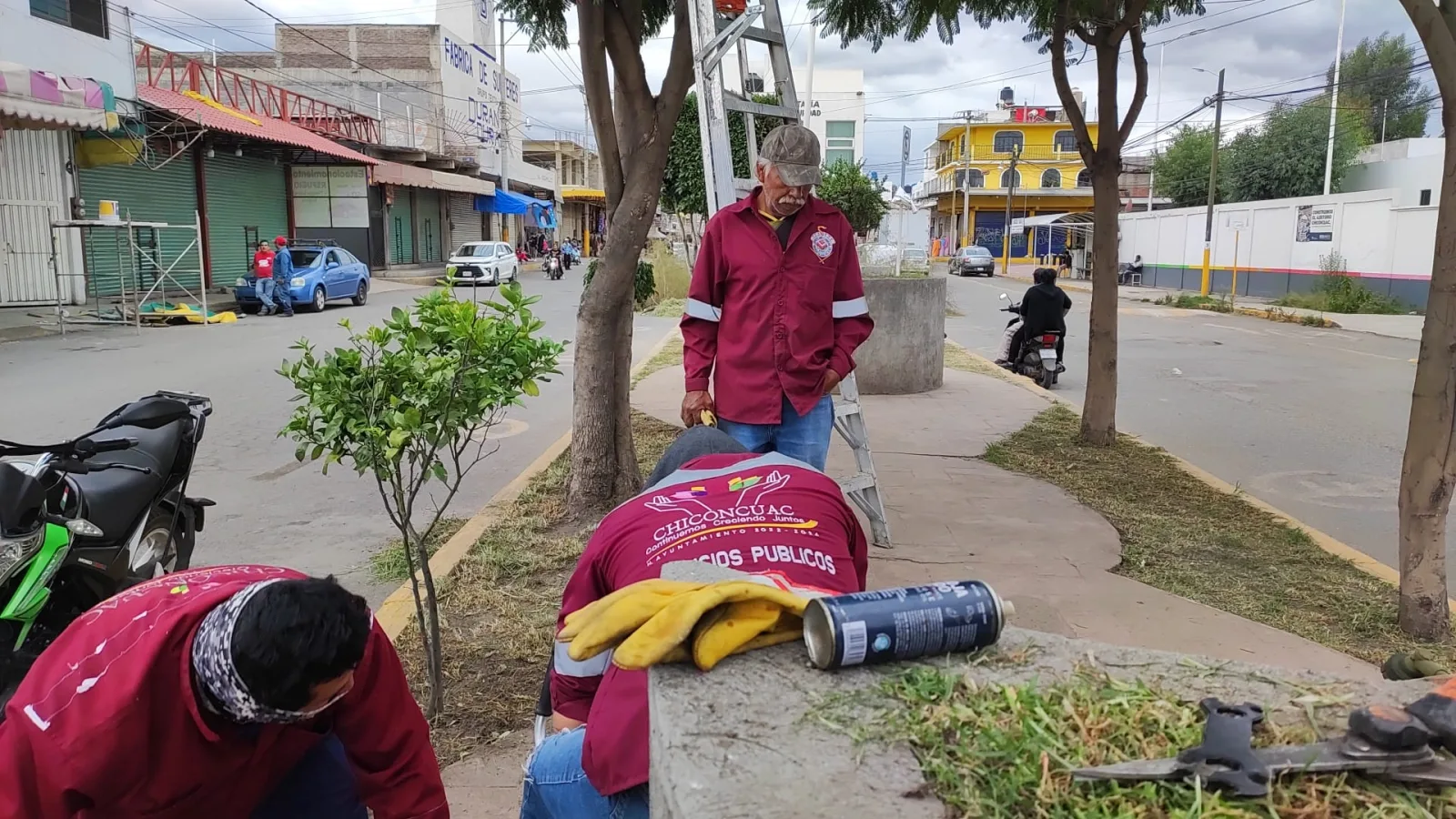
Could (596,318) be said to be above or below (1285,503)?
above

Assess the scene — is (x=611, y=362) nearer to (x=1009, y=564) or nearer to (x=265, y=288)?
(x=1009, y=564)

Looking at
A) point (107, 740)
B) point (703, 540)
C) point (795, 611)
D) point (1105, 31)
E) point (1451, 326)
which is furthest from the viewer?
point (1105, 31)

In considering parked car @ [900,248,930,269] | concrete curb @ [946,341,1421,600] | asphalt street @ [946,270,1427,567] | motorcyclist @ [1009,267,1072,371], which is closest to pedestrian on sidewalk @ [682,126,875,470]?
concrete curb @ [946,341,1421,600]

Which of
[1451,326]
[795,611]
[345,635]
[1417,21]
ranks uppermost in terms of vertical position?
[1417,21]

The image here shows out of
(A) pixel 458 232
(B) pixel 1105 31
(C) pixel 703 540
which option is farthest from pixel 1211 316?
(A) pixel 458 232

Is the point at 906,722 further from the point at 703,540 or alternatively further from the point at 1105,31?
the point at 1105,31

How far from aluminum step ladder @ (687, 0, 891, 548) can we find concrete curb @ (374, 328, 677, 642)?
1966 mm

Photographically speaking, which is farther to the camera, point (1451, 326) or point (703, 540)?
point (1451, 326)

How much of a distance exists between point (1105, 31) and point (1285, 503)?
3.53 meters

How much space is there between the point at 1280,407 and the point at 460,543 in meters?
→ 9.31

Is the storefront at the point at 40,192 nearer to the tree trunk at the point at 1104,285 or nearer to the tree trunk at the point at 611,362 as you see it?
the tree trunk at the point at 611,362

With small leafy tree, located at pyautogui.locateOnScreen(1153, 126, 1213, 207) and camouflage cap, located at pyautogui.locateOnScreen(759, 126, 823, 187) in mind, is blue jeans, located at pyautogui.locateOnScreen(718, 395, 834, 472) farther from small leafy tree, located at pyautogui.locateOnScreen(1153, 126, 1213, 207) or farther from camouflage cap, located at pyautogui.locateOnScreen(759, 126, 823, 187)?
small leafy tree, located at pyautogui.locateOnScreen(1153, 126, 1213, 207)

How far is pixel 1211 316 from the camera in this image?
2505cm

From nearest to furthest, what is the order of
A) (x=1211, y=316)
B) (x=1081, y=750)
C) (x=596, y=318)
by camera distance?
(x=1081, y=750)
(x=596, y=318)
(x=1211, y=316)
